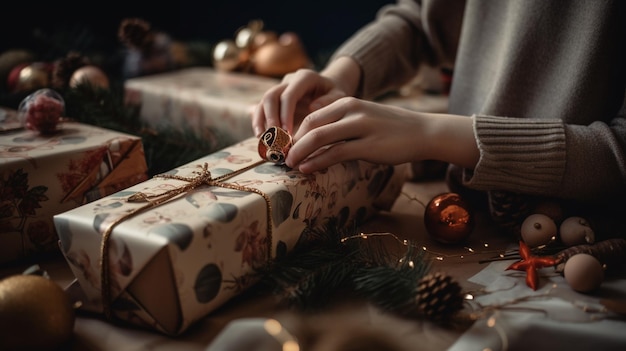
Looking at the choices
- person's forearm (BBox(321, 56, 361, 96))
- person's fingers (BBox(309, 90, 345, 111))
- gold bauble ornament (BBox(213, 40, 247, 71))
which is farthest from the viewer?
gold bauble ornament (BBox(213, 40, 247, 71))

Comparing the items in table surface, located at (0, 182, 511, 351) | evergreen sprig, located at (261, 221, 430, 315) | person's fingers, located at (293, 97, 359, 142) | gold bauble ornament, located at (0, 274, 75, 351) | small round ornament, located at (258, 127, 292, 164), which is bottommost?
table surface, located at (0, 182, 511, 351)

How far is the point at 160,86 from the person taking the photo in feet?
4.30

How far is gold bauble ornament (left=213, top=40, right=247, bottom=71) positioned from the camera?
4.74ft

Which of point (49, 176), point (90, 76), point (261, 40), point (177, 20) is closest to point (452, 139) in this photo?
point (49, 176)

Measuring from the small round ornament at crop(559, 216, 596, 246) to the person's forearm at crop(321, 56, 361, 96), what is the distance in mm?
418

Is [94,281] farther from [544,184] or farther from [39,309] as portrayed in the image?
[544,184]

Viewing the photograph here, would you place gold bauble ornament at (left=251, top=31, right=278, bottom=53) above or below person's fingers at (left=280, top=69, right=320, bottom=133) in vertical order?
below

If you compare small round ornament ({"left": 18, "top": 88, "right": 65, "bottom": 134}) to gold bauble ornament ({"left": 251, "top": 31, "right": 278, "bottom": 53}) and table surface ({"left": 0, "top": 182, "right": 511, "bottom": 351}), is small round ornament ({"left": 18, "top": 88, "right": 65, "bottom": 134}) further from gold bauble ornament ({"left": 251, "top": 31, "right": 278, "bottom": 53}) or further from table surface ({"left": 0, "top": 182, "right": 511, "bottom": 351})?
gold bauble ornament ({"left": 251, "top": 31, "right": 278, "bottom": 53})

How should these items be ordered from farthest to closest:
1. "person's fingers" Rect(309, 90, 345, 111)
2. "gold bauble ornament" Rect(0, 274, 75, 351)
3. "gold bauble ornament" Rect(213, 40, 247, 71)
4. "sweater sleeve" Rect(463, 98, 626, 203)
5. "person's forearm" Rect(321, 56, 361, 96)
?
1. "gold bauble ornament" Rect(213, 40, 247, 71)
2. "person's forearm" Rect(321, 56, 361, 96)
3. "person's fingers" Rect(309, 90, 345, 111)
4. "sweater sleeve" Rect(463, 98, 626, 203)
5. "gold bauble ornament" Rect(0, 274, 75, 351)

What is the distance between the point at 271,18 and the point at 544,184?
146 centimetres

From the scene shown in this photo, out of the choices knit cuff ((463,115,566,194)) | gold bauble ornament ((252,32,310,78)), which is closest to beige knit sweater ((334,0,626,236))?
knit cuff ((463,115,566,194))

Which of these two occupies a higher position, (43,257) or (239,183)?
(239,183)

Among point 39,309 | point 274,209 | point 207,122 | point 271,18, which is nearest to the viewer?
point 39,309

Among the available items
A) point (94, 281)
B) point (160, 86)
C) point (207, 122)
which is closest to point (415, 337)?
point (94, 281)
